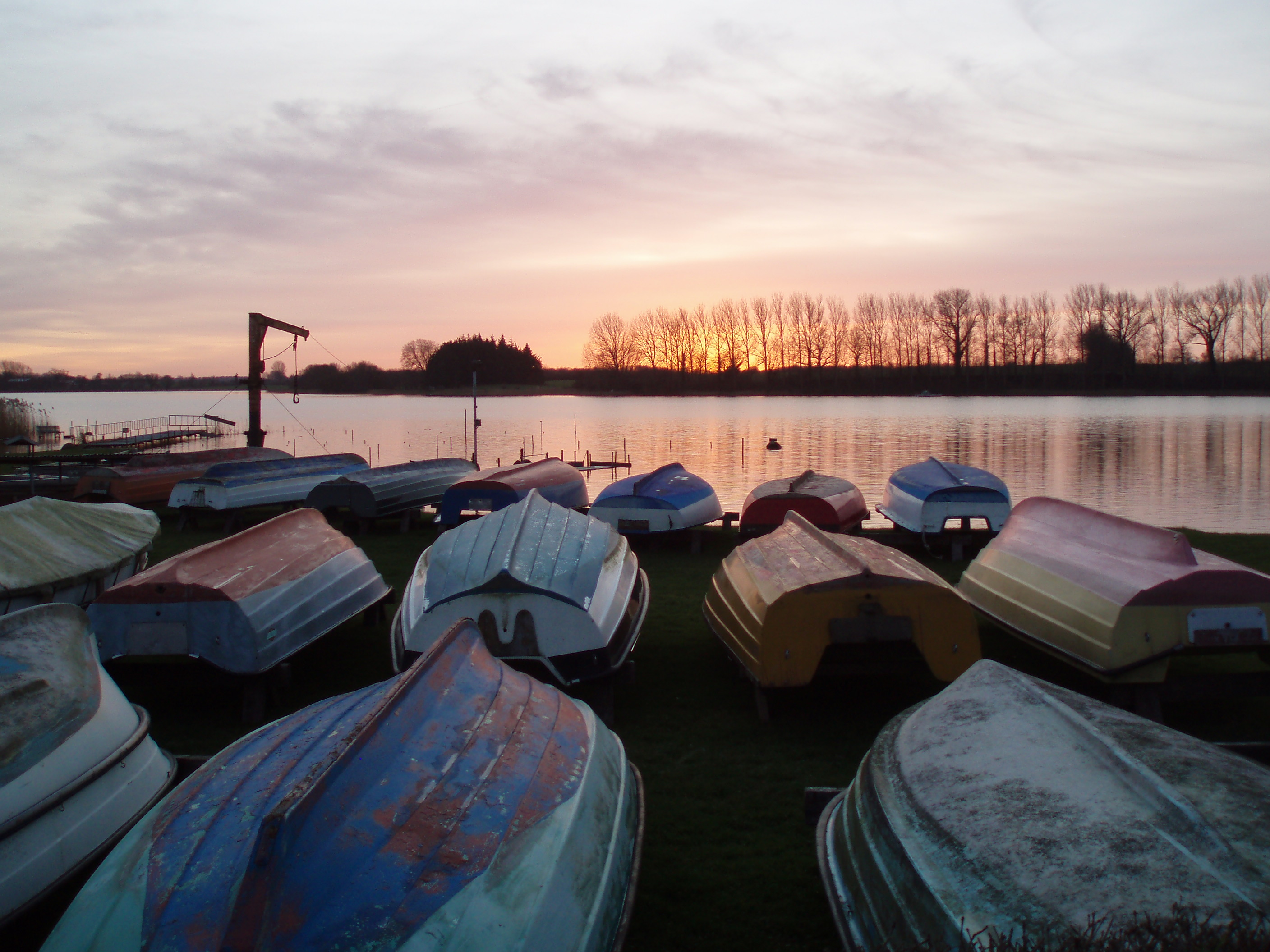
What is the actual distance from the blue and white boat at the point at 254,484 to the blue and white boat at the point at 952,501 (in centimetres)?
950

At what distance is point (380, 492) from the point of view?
13.4 m

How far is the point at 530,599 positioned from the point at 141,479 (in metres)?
12.6

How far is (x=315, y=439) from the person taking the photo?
43.4 meters

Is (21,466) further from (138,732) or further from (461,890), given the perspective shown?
(461,890)

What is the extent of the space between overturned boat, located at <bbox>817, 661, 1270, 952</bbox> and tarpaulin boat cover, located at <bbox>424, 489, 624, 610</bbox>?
2561 mm

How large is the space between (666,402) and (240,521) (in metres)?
79.4

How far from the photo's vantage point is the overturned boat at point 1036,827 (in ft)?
7.32

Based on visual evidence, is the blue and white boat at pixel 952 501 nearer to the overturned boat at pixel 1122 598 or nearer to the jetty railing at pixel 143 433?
the overturned boat at pixel 1122 598

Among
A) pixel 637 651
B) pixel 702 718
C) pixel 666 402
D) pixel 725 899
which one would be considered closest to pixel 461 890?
pixel 725 899

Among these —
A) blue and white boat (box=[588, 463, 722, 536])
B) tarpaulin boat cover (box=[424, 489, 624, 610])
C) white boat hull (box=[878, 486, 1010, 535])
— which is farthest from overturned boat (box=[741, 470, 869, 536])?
tarpaulin boat cover (box=[424, 489, 624, 610])

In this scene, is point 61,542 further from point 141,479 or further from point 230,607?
point 141,479

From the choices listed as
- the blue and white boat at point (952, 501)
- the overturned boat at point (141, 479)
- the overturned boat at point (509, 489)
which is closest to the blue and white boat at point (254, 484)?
the overturned boat at point (141, 479)

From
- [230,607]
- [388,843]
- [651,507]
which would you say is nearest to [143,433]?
[651,507]

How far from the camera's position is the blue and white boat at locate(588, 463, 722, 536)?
1153 centimetres
